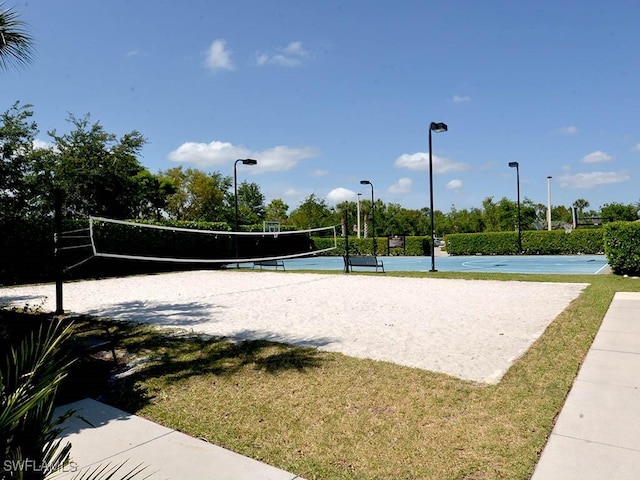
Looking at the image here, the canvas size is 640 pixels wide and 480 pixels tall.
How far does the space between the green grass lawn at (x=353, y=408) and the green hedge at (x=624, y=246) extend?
31.6 feet

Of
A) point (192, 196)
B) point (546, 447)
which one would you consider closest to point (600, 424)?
point (546, 447)

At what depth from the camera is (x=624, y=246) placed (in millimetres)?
13477

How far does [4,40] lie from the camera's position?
6906mm

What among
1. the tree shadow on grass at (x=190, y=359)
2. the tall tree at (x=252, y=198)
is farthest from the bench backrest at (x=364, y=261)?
the tall tree at (x=252, y=198)

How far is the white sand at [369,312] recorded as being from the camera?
5.84 m

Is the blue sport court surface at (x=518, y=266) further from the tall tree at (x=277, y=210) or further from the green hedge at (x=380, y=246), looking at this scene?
the tall tree at (x=277, y=210)

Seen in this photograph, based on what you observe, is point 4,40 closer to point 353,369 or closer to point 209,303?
point 209,303

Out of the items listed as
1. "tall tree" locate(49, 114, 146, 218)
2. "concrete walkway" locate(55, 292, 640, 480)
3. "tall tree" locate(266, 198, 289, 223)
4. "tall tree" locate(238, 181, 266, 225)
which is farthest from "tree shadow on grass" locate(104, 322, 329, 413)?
"tall tree" locate(238, 181, 266, 225)

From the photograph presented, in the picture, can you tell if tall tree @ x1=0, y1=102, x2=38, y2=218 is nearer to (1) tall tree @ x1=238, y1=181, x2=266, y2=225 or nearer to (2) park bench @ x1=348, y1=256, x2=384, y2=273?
(2) park bench @ x1=348, y1=256, x2=384, y2=273

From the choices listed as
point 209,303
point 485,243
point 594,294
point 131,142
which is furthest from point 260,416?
point 131,142

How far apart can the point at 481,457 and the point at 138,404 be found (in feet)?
10.4

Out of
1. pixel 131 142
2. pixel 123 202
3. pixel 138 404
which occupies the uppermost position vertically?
pixel 131 142

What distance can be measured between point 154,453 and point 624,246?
15.3m

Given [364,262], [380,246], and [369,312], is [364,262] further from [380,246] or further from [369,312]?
[380,246]
